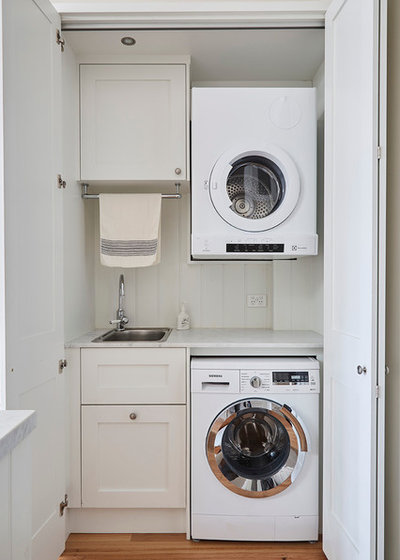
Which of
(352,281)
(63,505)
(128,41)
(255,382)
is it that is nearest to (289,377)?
(255,382)

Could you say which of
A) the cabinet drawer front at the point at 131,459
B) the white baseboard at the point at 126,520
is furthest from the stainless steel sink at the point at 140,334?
the white baseboard at the point at 126,520

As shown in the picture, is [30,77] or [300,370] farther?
[300,370]

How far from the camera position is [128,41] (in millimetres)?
2035

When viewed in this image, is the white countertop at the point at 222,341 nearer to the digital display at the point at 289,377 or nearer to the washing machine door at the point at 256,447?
the digital display at the point at 289,377

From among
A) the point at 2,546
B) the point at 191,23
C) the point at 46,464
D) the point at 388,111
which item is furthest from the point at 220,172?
the point at 2,546

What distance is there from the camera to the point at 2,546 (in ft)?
2.59

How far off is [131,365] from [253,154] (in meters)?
1.21

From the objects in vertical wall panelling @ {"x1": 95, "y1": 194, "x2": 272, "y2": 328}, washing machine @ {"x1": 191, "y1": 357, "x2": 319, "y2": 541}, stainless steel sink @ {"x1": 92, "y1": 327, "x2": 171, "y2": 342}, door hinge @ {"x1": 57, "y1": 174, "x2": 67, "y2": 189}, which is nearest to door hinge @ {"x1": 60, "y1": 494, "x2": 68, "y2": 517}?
washing machine @ {"x1": 191, "y1": 357, "x2": 319, "y2": 541}

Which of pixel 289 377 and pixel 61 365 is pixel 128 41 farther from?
pixel 289 377

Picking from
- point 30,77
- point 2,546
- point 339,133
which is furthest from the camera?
point 339,133

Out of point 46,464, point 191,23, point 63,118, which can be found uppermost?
point 191,23

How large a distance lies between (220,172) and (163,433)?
1.32 meters

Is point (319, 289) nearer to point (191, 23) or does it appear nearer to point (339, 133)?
point (339, 133)

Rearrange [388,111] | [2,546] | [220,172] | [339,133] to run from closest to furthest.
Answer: [2,546]
[388,111]
[339,133]
[220,172]
